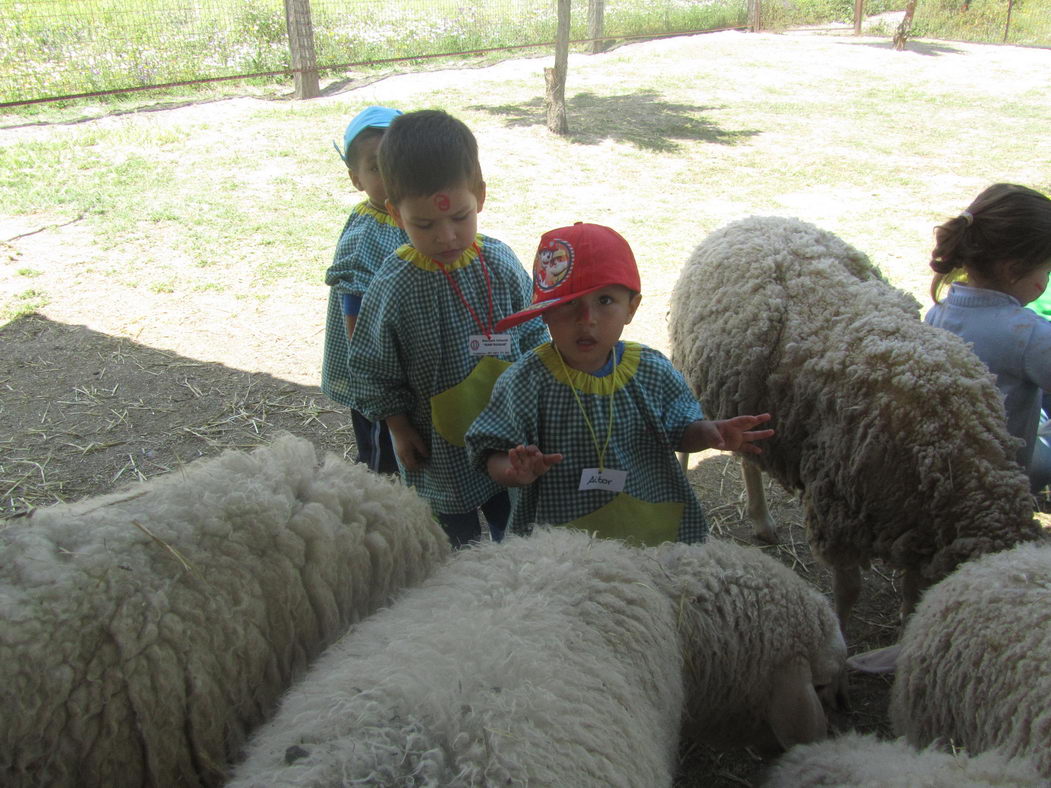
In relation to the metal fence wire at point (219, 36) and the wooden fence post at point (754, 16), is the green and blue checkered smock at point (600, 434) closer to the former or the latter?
the metal fence wire at point (219, 36)

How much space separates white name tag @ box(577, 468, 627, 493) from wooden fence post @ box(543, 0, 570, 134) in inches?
370

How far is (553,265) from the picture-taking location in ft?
6.97

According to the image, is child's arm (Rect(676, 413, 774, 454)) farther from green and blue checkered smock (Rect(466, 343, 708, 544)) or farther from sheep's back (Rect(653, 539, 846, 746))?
sheep's back (Rect(653, 539, 846, 746))

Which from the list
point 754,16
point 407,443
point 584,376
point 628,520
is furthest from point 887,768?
point 754,16

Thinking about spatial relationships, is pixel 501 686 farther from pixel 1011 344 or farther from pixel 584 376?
pixel 1011 344

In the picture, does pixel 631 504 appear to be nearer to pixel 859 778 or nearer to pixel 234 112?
pixel 859 778

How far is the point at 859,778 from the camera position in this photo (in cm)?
171

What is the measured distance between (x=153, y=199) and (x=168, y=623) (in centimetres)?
770

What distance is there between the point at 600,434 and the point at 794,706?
876mm

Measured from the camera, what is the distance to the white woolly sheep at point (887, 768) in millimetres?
1599

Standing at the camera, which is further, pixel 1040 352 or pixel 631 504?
pixel 1040 352

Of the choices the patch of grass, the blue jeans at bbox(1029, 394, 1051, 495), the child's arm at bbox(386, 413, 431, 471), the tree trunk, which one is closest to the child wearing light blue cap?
the child's arm at bbox(386, 413, 431, 471)

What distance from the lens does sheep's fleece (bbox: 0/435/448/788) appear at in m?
1.45

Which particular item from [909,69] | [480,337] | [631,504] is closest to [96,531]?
[480,337]
